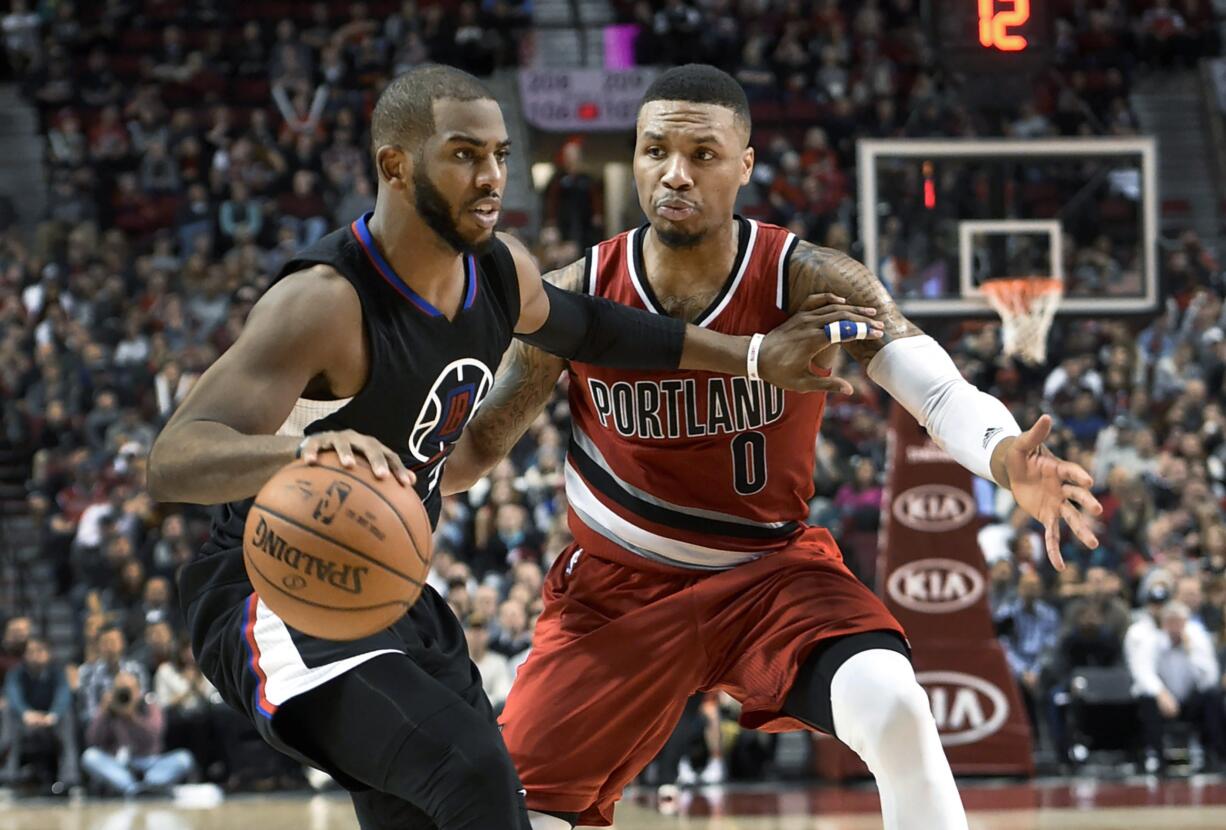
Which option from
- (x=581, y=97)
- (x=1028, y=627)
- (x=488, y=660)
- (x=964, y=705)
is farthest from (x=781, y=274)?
(x=581, y=97)

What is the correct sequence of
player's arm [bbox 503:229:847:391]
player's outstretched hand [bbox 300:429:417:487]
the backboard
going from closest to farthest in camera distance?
player's outstretched hand [bbox 300:429:417:487], player's arm [bbox 503:229:847:391], the backboard

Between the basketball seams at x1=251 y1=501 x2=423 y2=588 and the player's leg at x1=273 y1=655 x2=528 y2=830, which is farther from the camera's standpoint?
the player's leg at x1=273 y1=655 x2=528 y2=830

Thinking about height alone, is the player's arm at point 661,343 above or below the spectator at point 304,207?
below

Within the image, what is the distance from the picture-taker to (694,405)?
4973 millimetres

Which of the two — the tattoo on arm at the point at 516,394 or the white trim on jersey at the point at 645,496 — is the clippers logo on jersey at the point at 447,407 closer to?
the tattoo on arm at the point at 516,394

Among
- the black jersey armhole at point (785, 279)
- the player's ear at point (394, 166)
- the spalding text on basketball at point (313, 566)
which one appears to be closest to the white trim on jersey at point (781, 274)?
the black jersey armhole at point (785, 279)

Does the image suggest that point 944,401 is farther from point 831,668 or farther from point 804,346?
point 831,668

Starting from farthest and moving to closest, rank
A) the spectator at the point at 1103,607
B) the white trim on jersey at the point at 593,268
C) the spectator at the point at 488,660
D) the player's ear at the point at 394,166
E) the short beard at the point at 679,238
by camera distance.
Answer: the spectator at the point at 1103,607 → the spectator at the point at 488,660 → the white trim on jersey at the point at 593,268 → the short beard at the point at 679,238 → the player's ear at the point at 394,166

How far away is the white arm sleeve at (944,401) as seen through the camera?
453 cm

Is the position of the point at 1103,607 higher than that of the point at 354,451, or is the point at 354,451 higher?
the point at 354,451

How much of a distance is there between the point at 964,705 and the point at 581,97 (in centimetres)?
989

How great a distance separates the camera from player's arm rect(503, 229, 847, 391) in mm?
4680

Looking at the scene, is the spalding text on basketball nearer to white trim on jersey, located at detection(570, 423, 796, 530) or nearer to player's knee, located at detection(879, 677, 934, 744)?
player's knee, located at detection(879, 677, 934, 744)

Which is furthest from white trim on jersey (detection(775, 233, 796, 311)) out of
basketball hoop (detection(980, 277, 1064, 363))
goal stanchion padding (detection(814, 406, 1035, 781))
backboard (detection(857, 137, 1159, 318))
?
goal stanchion padding (detection(814, 406, 1035, 781))
